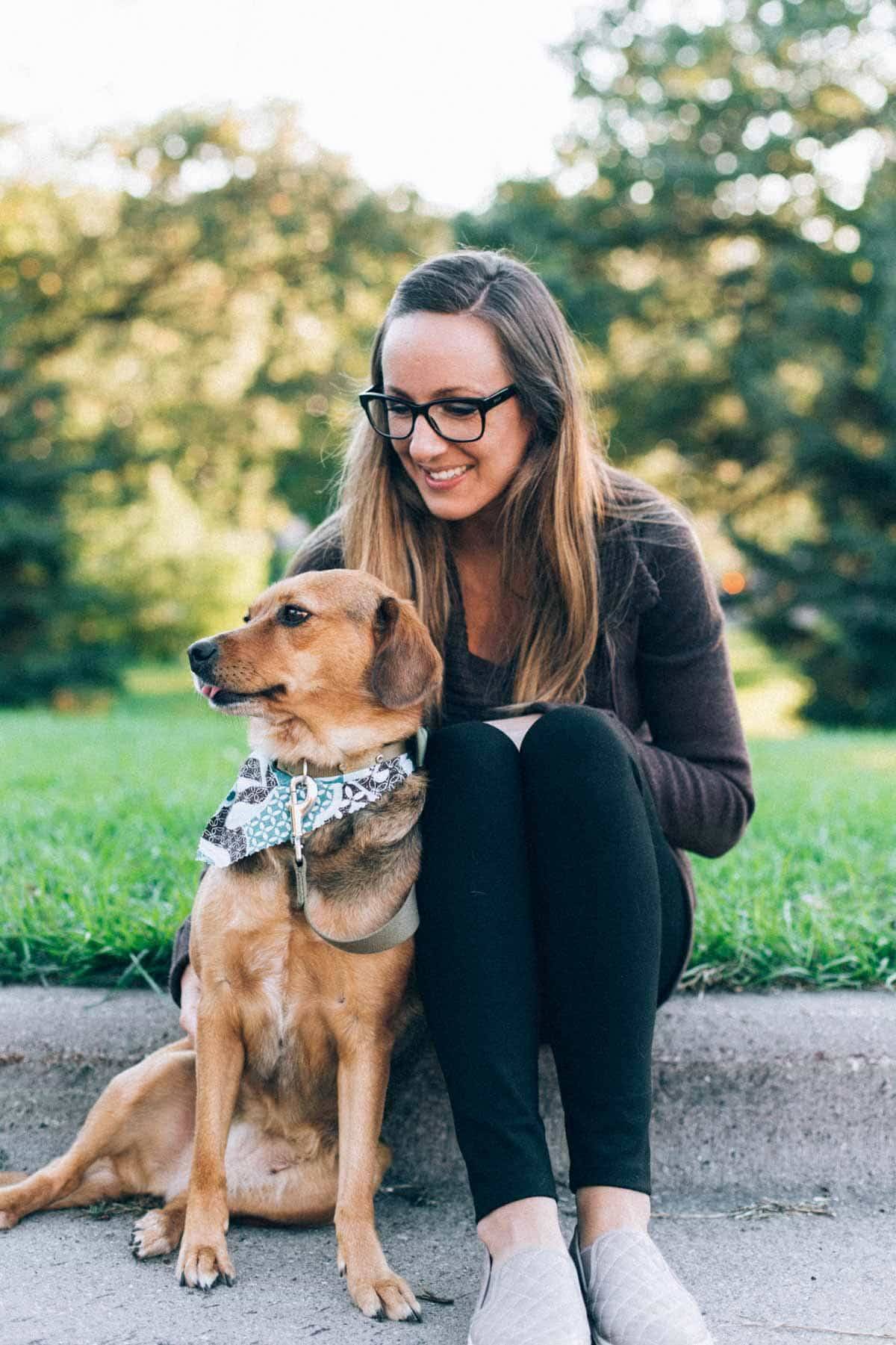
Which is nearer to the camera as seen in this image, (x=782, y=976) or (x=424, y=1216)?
(x=424, y=1216)

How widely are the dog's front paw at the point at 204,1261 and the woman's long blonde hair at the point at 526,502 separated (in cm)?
119

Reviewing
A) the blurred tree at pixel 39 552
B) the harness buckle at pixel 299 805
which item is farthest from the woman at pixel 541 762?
the blurred tree at pixel 39 552

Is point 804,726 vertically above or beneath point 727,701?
beneath

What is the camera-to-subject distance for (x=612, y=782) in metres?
2.14

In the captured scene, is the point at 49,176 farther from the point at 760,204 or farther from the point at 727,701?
the point at 727,701

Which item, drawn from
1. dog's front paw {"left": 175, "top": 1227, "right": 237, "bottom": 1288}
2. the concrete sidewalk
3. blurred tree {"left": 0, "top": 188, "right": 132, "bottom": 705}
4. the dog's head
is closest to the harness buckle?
the dog's head

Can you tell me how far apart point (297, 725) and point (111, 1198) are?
0.97 metres

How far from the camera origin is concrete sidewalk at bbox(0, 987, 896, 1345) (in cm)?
215

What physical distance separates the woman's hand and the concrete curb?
0.21m

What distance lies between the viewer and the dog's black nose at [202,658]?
241cm

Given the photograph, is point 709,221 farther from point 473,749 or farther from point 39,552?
point 473,749

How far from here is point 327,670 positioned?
8.37 feet

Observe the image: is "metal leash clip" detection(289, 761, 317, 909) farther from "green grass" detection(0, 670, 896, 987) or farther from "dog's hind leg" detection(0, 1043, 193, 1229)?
"green grass" detection(0, 670, 896, 987)

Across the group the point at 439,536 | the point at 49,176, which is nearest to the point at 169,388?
the point at 49,176
